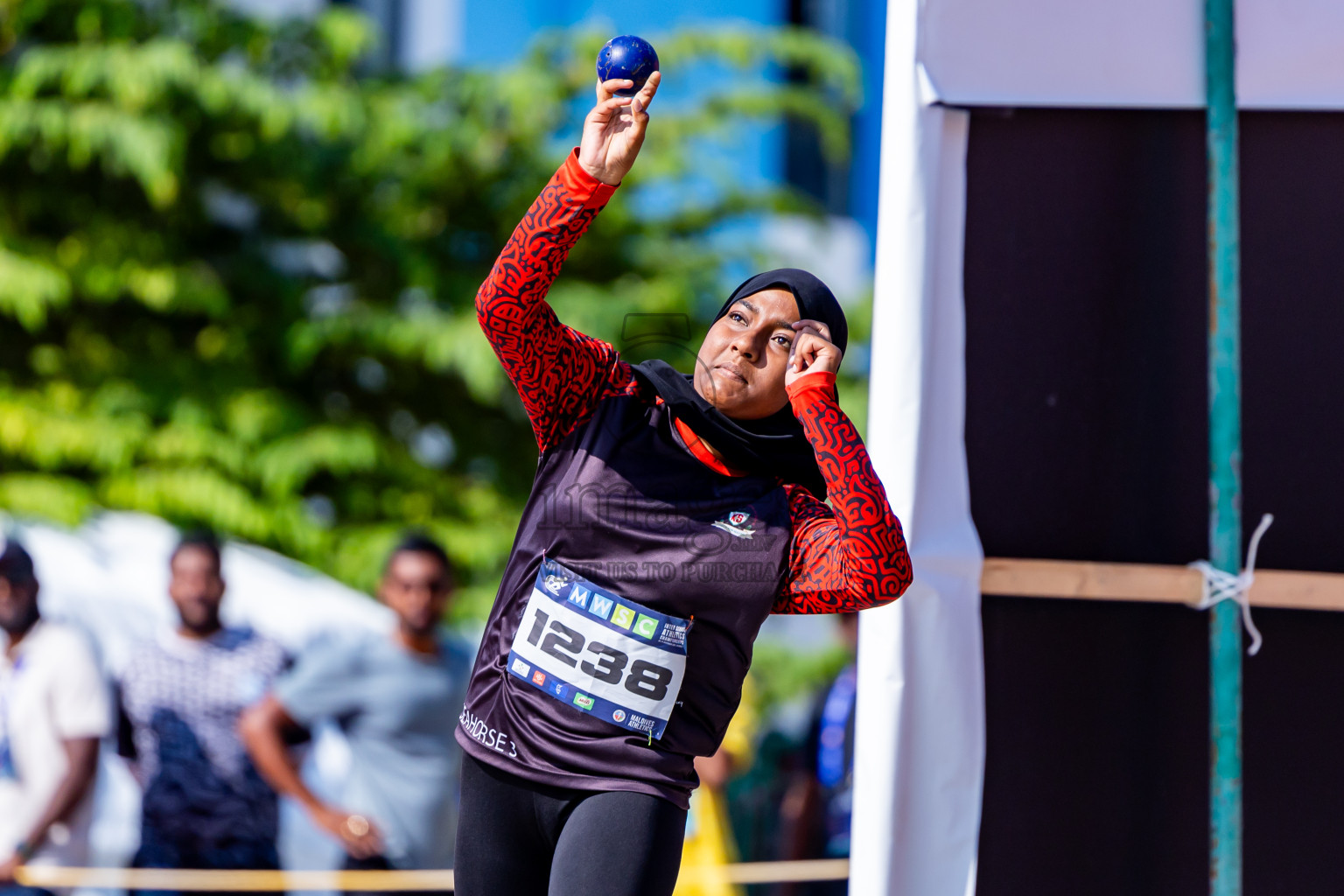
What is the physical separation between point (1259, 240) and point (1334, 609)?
733 mm

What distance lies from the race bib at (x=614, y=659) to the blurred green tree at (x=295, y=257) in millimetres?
6581

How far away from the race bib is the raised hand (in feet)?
2.22

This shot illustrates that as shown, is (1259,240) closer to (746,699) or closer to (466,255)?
(746,699)

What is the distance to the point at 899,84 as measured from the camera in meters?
2.62

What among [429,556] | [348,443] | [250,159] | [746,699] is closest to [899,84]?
[429,556]

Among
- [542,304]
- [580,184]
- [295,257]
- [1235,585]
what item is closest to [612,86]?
[580,184]

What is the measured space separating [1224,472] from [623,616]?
1159mm

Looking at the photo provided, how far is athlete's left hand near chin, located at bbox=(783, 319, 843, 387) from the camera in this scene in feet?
7.20

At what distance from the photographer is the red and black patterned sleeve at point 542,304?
2.12 metres

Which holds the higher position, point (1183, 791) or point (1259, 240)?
point (1259, 240)

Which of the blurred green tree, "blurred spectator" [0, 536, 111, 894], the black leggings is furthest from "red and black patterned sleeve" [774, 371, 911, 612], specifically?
the blurred green tree

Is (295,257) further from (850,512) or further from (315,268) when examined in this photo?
(850,512)

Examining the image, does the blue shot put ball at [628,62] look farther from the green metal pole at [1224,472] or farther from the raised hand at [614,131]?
the green metal pole at [1224,472]

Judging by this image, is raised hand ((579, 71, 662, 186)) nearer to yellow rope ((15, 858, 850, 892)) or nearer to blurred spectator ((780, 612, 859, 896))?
yellow rope ((15, 858, 850, 892))
